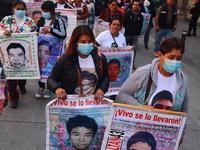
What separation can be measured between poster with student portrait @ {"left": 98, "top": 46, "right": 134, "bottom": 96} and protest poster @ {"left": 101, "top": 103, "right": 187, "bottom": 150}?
2.18 meters

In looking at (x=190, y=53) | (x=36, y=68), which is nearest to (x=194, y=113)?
(x=36, y=68)

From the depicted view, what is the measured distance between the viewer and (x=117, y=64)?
469 centimetres

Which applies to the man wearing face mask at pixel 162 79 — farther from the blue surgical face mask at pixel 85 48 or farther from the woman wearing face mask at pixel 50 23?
the woman wearing face mask at pixel 50 23

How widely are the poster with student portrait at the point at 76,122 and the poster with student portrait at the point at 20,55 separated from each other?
1.98m

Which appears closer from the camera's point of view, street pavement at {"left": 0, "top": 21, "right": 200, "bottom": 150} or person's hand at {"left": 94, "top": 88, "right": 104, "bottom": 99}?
person's hand at {"left": 94, "top": 88, "right": 104, "bottom": 99}

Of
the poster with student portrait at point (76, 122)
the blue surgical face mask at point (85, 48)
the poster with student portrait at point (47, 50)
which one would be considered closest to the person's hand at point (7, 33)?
the poster with student portrait at point (47, 50)

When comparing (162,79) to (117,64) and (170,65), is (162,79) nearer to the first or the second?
(170,65)

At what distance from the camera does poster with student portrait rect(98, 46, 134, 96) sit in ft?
15.0

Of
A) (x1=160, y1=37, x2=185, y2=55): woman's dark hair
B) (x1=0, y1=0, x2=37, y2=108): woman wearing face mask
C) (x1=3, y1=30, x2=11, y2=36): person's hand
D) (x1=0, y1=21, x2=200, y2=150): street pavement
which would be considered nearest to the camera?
(x1=160, y1=37, x2=185, y2=55): woman's dark hair

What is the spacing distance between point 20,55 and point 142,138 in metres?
2.55

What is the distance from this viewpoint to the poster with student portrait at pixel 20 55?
14.0 feet
